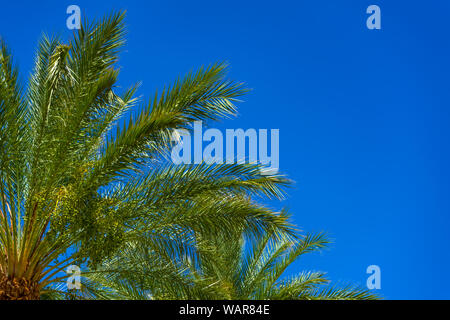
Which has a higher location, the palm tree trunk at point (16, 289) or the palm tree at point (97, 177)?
the palm tree at point (97, 177)

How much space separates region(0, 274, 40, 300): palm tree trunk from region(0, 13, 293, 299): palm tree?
0.02 meters

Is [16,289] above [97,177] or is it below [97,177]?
below

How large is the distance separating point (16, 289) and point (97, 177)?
2.18 m

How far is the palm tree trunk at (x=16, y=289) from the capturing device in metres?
9.64

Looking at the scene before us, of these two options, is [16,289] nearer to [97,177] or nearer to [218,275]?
[97,177]

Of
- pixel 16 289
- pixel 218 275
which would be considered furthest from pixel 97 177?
pixel 218 275

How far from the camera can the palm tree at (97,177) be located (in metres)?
9.86

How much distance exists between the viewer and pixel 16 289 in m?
9.77

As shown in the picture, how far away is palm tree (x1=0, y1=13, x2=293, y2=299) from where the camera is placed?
986 cm

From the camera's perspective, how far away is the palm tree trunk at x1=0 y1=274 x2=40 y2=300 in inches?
380

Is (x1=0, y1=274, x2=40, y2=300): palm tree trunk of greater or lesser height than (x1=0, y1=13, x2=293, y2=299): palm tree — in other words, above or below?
below

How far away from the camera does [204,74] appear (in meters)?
10.1

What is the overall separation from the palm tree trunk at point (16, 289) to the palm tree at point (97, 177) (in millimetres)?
16
